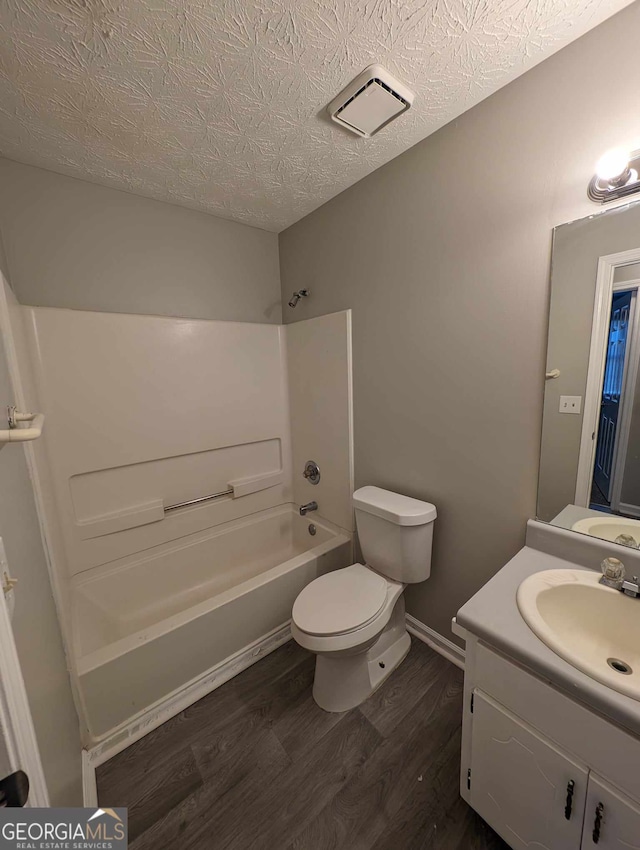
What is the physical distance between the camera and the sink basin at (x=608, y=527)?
1.03 meters

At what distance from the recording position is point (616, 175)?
3.10ft

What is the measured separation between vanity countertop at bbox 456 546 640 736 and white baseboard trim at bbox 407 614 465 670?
2.60 feet

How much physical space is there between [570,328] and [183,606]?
2.31m

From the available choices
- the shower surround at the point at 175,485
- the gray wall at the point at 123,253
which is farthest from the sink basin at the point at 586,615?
the gray wall at the point at 123,253

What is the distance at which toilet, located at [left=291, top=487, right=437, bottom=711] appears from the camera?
1.30 metres

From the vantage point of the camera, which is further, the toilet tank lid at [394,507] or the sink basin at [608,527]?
the toilet tank lid at [394,507]

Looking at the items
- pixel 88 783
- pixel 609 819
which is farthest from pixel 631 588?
pixel 88 783

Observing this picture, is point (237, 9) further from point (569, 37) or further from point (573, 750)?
point (573, 750)

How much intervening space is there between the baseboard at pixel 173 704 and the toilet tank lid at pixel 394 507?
0.82 m

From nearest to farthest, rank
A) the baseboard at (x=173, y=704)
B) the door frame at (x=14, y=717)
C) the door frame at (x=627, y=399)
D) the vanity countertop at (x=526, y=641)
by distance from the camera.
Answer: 1. the door frame at (x=14, y=717)
2. the vanity countertop at (x=526, y=641)
3. the door frame at (x=627, y=399)
4. the baseboard at (x=173, y=704)

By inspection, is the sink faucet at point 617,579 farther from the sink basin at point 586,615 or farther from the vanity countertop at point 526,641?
the vanity countertop at point 526,641

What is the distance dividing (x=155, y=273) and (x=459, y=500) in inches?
78.1

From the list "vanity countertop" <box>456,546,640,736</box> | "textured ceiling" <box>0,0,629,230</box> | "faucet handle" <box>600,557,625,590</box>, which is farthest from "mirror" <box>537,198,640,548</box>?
"textured ceiling" <box>0,0,629,230</box>

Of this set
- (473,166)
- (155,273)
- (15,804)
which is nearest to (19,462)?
(15,804)
